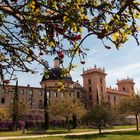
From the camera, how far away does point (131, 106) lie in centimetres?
5362

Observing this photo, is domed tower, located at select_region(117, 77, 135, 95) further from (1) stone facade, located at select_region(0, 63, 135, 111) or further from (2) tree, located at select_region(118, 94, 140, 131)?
(2) tree, located at select_region(118, 94, 140, 131)

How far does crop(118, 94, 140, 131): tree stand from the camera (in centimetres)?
5334

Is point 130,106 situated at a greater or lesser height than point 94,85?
lesser

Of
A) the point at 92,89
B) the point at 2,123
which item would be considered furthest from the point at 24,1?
the point at 92,89

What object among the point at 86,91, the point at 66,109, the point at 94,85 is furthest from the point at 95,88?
the point at 66,109

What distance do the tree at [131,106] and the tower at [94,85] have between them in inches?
1940

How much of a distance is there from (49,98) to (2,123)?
98.0 ft

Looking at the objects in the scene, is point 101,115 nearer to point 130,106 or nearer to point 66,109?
point 130,106

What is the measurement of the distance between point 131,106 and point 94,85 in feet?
177

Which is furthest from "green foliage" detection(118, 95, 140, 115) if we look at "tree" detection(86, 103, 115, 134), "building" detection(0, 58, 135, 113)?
"building" detection(0, 58, 135, 113)

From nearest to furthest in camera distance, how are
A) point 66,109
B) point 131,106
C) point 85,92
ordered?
point 131,106, point 66,109, point 85,92

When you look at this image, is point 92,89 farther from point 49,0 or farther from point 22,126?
point 49,0

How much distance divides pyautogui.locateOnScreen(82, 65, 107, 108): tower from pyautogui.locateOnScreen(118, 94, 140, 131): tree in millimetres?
49277

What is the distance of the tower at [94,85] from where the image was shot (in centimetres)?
10669
